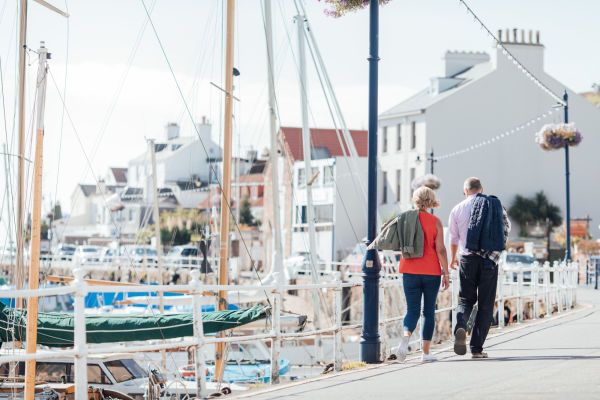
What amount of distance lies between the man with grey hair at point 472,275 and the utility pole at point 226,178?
5.99 m

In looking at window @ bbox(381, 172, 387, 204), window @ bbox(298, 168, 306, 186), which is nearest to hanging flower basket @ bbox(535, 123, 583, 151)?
window @ bbox(381, 172, 387, 204)

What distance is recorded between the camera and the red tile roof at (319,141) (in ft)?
225

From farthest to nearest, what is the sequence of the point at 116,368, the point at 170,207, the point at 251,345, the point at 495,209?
the point at 170,207 → the point at 251,345 → the point at 116,368 → the point at 495,209

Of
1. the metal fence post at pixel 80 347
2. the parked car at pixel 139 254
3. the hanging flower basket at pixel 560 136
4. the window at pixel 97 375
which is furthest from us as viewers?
Result: the parked car at pixel 139 254

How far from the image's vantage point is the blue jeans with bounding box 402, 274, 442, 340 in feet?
32.7

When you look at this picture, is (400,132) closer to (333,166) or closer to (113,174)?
(333,166)

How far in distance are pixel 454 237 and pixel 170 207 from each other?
8745 centimetres

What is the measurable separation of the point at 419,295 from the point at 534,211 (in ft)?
144

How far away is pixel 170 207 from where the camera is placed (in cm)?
9644

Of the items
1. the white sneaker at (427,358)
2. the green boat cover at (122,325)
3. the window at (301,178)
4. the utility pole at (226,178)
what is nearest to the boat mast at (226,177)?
the utility pole at (226,178)

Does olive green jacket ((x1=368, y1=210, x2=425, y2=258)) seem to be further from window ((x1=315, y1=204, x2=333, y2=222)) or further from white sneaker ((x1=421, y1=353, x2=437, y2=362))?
window ((x1=315, y1=204, x2=333, y2=222))

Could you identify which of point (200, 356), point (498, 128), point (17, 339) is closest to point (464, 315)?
point (200, 356)

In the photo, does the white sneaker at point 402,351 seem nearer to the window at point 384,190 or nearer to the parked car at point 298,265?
the parked car at point 298,265

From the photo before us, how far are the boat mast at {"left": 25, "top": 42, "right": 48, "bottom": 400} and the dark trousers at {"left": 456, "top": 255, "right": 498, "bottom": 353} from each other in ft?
14.7
